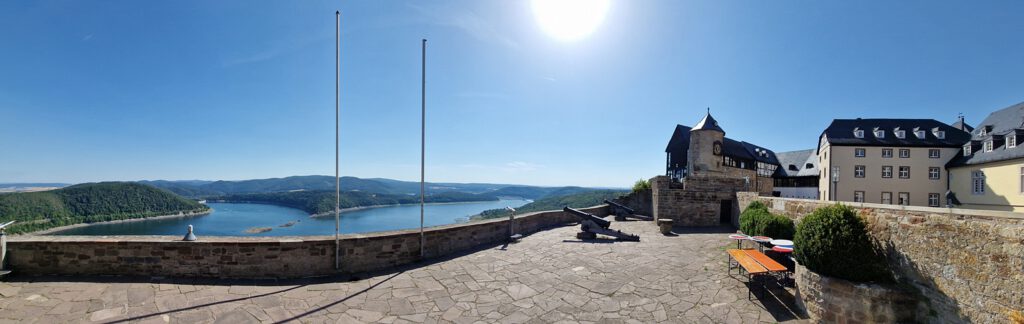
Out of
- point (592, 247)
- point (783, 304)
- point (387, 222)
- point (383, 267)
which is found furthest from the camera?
point (387, 222)

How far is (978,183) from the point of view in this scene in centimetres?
2259

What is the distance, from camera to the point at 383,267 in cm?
673

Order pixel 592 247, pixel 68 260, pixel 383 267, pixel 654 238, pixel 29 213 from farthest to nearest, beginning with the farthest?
1. pixel 29 213
2. pixel 654 238
3. pixel 592 247
4. pixel 383 267
5. pixel 68 260

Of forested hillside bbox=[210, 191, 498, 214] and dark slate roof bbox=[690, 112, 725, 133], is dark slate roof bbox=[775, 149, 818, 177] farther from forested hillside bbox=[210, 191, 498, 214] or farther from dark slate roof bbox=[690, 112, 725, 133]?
forested hillside bbox=[210, 191, 498, 214]

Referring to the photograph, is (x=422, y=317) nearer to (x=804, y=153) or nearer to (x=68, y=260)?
(x=68, y=260)

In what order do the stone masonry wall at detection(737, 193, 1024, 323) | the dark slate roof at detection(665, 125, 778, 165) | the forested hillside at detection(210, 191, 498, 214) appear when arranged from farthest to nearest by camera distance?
the forested hillside at detection(210, 191, 498, 214) < the dark slate roof at detection(665, 125, 778, 165) < the stone masonry wall at detection(737, 193, 1024, 323)

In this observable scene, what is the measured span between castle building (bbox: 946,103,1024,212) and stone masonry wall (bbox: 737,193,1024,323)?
2540 cm

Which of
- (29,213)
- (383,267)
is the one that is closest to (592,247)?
(383,267)

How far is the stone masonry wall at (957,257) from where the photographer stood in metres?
3.72

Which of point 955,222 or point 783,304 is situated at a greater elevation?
point 955,222

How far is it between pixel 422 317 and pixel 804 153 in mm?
48465

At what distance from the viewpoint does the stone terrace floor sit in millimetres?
4469

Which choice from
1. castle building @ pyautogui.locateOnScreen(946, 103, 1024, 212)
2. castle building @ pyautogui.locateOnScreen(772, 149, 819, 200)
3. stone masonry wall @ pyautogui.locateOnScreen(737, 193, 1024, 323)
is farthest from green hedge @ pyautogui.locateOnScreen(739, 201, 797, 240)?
castle building @ pyautogui.locateOnScreen(772, 149, 819, 200)

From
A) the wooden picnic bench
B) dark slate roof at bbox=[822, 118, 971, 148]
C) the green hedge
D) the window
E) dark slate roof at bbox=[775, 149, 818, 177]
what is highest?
dark slate roof at bbox=[822, 118, 971, 148]
